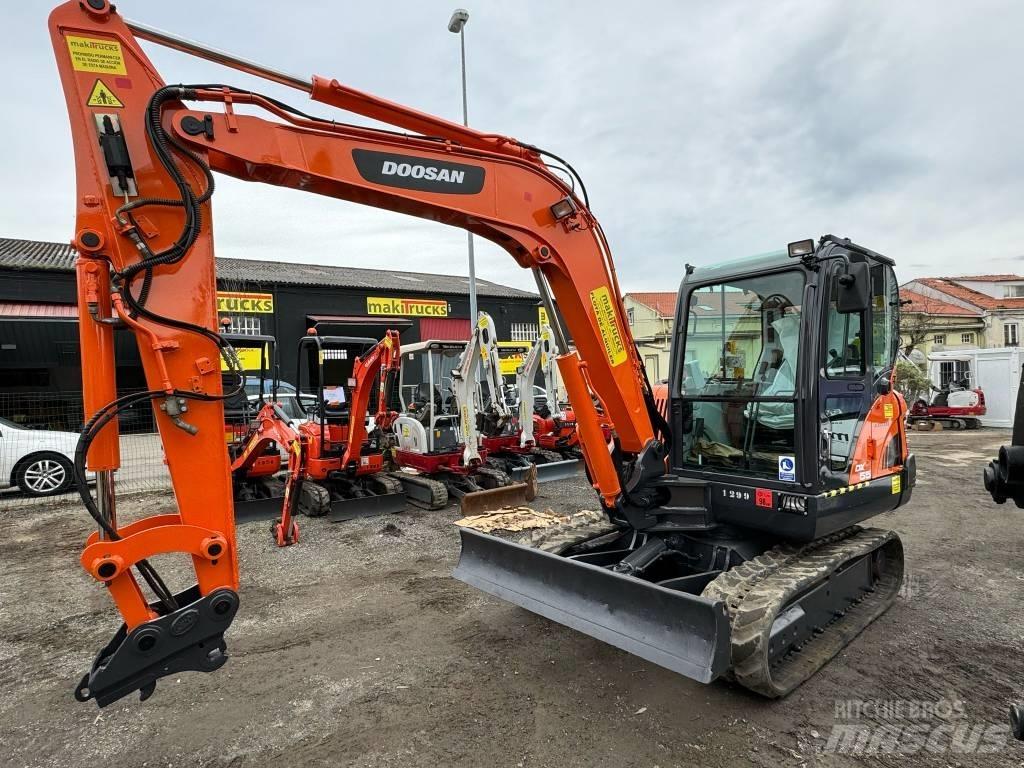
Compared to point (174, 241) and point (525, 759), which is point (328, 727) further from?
point (174, 241)

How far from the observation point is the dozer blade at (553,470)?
10.0 meters

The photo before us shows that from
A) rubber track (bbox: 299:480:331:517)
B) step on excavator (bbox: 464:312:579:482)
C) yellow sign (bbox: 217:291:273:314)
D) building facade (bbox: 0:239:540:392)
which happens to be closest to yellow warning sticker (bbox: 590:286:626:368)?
step on excavator (bbox: 464:312:579:482)

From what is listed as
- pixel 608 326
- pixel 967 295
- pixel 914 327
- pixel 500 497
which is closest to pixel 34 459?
pixel 500 497

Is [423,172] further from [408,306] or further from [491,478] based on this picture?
[408,306]

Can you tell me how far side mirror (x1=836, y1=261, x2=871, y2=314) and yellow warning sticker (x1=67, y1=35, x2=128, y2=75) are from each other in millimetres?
3801

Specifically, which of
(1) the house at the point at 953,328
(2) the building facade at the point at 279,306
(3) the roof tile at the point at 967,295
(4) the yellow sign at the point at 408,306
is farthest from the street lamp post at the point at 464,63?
(3) the roof tile at the point at 967,295

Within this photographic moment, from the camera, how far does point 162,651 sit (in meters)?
2.53

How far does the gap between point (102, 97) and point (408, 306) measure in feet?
74.7

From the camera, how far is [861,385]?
164 inches

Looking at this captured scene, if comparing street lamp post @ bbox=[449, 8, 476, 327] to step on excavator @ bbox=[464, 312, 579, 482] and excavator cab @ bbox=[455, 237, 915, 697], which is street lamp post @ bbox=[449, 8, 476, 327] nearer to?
step on excavator @ bbox=[464, 312, 579, 482]

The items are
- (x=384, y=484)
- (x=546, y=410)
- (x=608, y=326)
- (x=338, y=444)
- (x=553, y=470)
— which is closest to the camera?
(x=608, y=326)

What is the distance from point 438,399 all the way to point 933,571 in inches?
260

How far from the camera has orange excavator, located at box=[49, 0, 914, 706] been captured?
8.70 feet

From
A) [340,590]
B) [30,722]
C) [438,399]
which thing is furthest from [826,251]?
[438,399]
